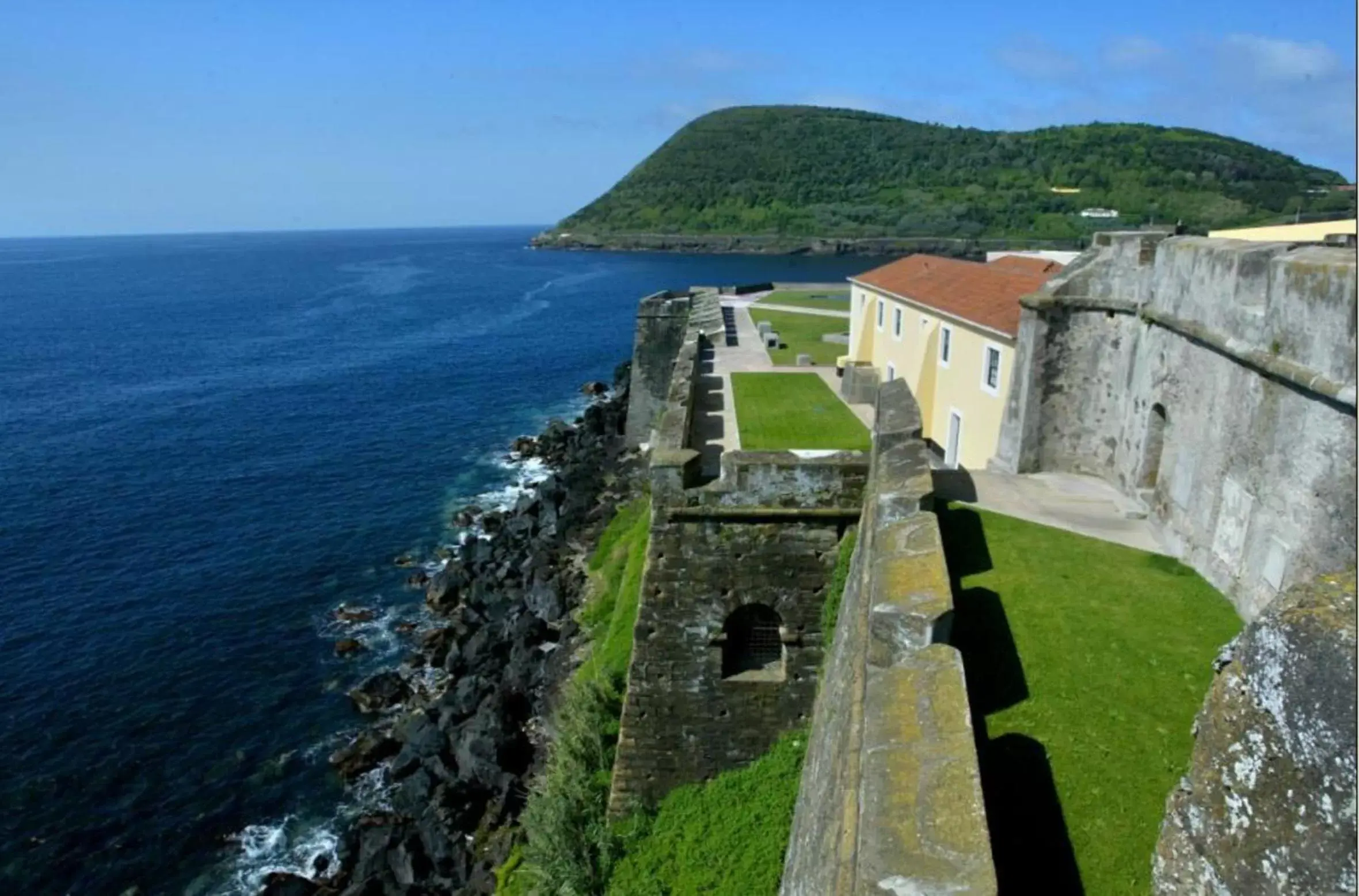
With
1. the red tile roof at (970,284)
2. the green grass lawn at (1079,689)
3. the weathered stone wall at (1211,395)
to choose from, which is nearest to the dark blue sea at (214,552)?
the green grass lawn at (1079,689)

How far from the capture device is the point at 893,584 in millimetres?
9047

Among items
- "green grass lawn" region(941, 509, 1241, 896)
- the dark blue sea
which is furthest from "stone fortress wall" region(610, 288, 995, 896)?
the dark blue sea

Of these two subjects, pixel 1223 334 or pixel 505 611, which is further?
pixel 505 611

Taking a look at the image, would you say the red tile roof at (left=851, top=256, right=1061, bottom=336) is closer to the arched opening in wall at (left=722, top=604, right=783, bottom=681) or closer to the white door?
the white door

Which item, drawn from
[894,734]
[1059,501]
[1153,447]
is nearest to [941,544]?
[894,734]

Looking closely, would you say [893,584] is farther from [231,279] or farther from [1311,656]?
[231,279]

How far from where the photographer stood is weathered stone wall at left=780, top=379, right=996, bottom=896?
225 inches

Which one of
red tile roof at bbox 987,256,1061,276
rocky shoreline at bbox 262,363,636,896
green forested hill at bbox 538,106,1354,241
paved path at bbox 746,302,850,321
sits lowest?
rocky shoreline at bbox 262,363,636,896

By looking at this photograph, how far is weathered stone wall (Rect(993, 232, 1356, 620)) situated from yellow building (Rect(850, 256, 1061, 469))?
202 cm

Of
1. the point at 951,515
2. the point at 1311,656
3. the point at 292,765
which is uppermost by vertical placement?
the point at 1311,656

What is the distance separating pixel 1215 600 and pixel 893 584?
4820 mm

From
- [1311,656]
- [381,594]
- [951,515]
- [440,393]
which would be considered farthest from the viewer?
[440,393]

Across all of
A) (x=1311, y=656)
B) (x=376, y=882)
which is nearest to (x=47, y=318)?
(x=376, y=882)

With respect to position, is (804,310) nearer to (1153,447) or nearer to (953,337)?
(953,337)
